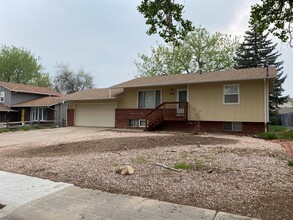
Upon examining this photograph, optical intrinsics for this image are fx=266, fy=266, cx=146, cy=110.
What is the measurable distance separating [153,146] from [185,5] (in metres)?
5.17

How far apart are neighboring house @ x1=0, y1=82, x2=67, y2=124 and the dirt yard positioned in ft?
63.2

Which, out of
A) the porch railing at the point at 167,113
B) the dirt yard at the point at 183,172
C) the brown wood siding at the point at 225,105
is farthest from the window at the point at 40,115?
the dirt yard at the point at 183,172

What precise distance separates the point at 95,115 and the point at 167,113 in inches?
307

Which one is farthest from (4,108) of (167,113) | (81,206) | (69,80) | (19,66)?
(81,206)

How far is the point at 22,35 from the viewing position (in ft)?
85.1

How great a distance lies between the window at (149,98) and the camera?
63.5ft

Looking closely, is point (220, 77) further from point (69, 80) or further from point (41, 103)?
point (69, 80)

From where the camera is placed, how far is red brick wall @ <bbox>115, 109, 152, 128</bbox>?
1966cm

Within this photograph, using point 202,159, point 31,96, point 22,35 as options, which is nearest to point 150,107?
point 202,159

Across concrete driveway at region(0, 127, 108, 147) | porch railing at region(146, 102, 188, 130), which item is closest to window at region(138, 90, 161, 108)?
porch railing at region(146, 102, 188, 130)

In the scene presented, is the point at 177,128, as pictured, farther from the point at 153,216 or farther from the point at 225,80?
the point at 153,216

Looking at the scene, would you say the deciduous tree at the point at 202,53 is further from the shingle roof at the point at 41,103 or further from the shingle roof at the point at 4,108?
the shingle roof at the point at 4,108

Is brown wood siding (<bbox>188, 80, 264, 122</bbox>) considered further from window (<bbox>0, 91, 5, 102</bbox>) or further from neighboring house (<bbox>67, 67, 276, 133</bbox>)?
window (<bbox>0, 91, 5, 102</bbox>)

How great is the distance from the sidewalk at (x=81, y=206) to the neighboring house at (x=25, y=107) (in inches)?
906
